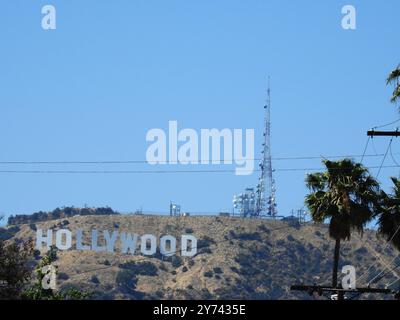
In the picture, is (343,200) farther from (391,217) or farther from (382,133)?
(382,133)

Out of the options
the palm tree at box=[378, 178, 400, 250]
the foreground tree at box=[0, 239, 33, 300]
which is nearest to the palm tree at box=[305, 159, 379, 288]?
the palm tree at box=[378, 178, 400, 250]

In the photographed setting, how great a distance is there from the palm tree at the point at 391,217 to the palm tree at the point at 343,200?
90 centimetres

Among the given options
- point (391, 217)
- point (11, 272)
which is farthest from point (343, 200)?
point (11, 272)

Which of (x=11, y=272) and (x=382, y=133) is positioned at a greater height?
(x=382, y=133)

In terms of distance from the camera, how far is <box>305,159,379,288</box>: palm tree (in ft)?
244

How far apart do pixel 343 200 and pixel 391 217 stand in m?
3.67

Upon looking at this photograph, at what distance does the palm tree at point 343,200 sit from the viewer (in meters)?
74.3

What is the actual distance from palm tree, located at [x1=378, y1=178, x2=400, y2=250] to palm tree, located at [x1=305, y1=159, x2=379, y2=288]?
2.95 feet

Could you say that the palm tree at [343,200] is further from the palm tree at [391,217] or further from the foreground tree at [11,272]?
the foreground tree at [11,272]

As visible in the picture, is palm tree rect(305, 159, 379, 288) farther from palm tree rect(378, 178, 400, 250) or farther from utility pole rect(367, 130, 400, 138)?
utility pole rect(367, 130, 400, 138)

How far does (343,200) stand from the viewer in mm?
74812

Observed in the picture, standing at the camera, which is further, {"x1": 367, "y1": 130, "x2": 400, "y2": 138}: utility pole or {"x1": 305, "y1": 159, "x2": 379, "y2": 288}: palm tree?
{"x1": 305, "y1": 159, "x2": 379, "y2": 288}: palm tree
